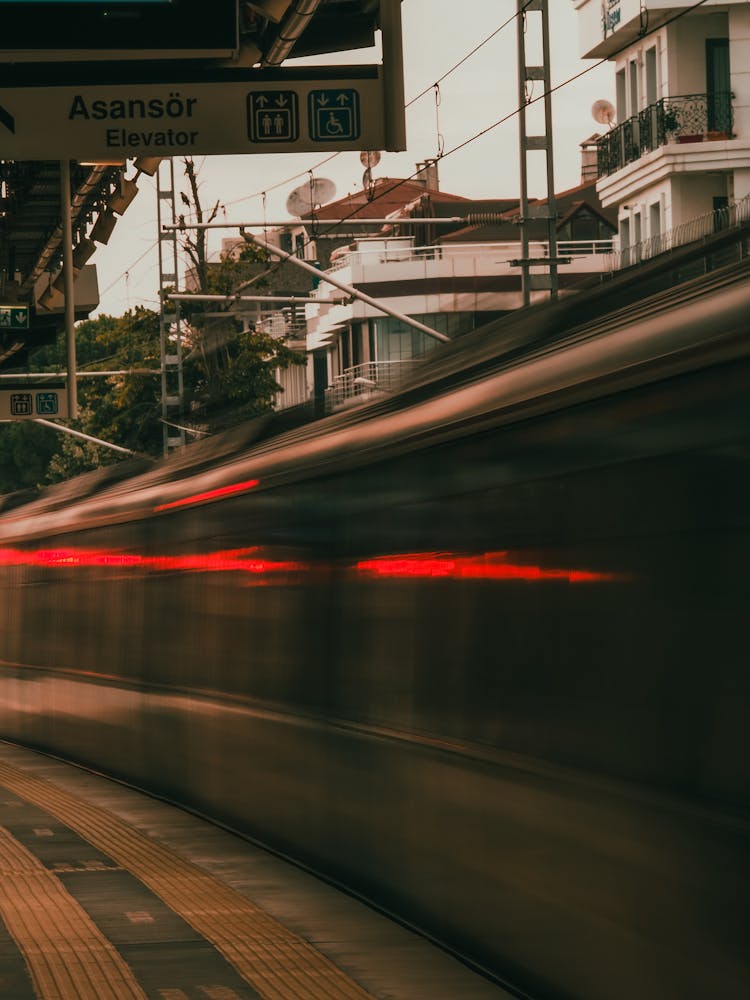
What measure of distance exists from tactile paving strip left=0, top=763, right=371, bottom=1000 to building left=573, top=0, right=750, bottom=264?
3125 centimetres

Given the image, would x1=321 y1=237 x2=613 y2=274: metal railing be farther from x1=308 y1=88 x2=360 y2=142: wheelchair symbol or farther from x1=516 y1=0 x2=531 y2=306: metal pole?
x1=308 y1=88 x2=360 y2=142: wheelchair symbol

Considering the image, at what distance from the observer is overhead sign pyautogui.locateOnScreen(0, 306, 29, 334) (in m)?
23.6

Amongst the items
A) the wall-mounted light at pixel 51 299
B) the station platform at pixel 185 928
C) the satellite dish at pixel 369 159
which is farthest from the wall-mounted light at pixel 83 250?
the satellite dish at pixel 369 159

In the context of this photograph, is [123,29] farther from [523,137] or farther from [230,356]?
[230,356]

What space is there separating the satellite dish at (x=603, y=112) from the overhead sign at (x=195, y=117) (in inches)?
1993

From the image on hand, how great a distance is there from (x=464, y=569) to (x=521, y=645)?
672 mm

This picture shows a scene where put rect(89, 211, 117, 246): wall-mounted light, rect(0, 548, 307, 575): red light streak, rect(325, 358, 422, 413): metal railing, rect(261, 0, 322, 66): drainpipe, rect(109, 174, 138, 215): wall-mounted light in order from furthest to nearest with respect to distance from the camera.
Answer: rect(89, 211, 117, 246): wall-mounted light, rect(109, 174, 138, 215): wall-mounted light, rect(261, 0, 322, 66): drainpipe, rect(0, 548, 307, 575): red light streak, rect(325, 358, 422, 413): metal railing

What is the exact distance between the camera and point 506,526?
6.75m

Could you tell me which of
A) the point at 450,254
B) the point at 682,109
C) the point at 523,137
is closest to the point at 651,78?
the point at 682,109

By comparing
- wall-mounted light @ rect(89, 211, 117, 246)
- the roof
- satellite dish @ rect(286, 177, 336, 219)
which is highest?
the roof

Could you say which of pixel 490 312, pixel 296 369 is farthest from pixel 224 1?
pixel 296 369

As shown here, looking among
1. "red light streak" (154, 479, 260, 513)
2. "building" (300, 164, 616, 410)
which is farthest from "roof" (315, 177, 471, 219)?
"red light streak" (154, 479, 260, 513)

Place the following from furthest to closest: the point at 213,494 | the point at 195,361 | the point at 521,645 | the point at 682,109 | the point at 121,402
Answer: the point at 121,402
the point at 195,361
the point at 682,109
the point at 213,494
the point at 521,645

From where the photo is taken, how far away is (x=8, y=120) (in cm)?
1053
